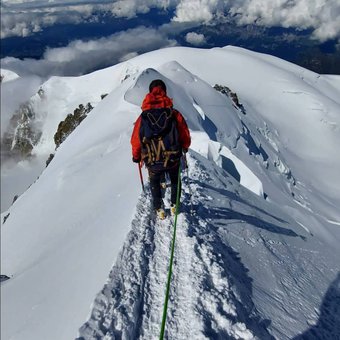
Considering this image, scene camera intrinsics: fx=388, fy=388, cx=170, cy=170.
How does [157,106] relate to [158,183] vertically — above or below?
above

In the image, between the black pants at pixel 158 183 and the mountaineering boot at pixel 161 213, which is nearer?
the black pants at pixel 158 183

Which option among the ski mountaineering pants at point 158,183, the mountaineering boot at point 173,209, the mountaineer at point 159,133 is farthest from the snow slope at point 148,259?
the mountaineer at point 159,133

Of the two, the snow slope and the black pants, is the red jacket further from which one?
the snow slope

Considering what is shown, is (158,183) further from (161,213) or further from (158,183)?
(161,213)

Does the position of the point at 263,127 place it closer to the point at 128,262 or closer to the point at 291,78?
the point at 291,78

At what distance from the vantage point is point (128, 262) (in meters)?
6.52

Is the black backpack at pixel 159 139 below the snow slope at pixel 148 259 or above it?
above

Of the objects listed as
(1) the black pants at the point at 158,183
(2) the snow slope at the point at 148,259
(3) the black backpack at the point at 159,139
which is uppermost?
(3) the black backpack at the point at 159,139

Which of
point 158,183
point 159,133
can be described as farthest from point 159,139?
point 158,183

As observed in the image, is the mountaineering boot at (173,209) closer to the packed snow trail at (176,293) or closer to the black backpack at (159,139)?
the packed snow trail at (176,293)

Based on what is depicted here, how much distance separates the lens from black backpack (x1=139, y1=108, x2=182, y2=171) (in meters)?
6.75

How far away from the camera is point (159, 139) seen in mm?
6934

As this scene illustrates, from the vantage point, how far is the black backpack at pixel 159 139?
22.1ft

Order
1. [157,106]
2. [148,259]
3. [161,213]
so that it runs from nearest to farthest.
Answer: [148,259] → [157,106] → [161,213]
